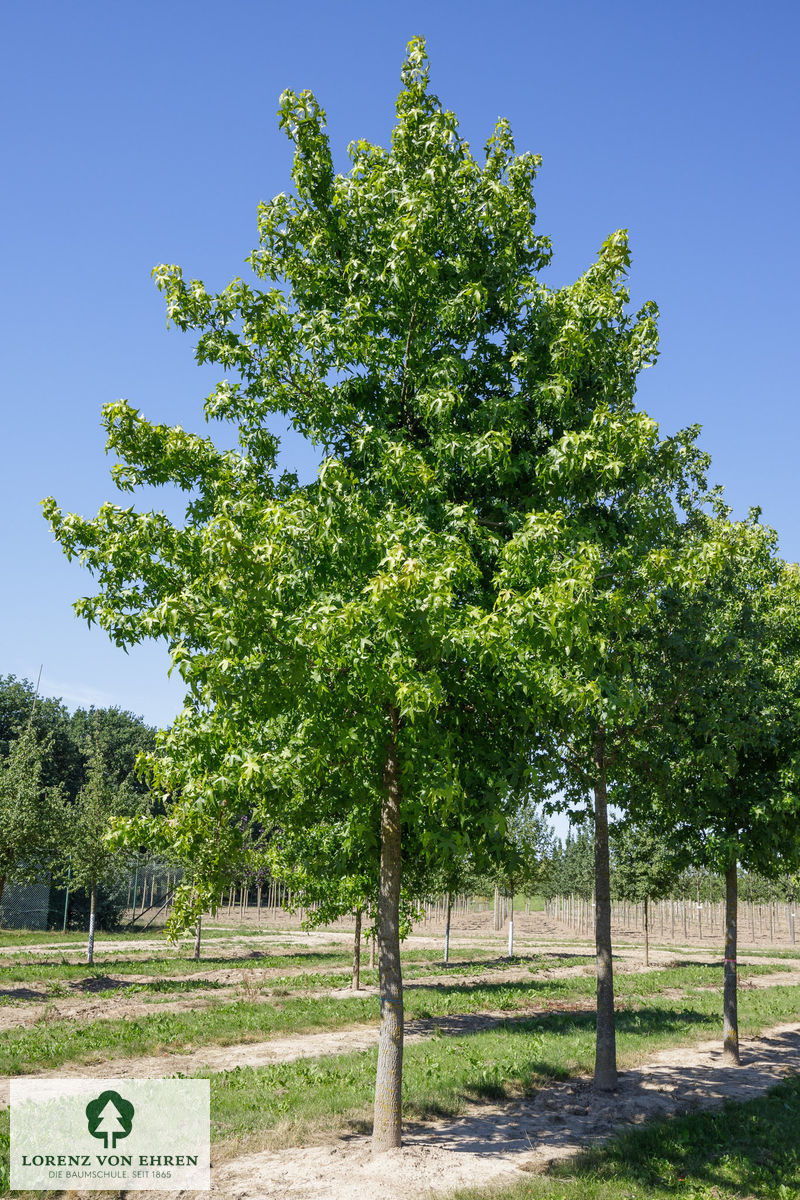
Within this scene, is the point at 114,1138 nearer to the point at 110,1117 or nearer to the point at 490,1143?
the point at 110,1117

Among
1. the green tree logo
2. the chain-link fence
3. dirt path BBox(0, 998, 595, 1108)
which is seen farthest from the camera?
the chain-link fence

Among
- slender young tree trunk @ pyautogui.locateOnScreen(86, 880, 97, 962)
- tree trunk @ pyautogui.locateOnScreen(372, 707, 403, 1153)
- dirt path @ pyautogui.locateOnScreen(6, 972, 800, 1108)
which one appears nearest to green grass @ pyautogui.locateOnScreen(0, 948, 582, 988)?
slender young tree trunk @ pyautogui.locateOnScreen(86, 880, 97, 962)

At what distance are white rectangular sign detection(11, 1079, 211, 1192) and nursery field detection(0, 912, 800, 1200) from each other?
0.34 m

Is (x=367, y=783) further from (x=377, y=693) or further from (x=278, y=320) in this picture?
(x=278, y=320)

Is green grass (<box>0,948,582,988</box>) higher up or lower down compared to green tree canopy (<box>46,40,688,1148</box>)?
lower down

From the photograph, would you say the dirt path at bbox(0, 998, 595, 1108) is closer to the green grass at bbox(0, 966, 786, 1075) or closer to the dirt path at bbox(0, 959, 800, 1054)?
the green grass at bbox(0, 966, 786, 1075)

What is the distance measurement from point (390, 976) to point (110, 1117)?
149 inches

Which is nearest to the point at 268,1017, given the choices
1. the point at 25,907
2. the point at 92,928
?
the point at 92,928

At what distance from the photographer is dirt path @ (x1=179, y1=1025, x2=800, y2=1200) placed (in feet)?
24.7

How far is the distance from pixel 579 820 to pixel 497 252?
9177 mm

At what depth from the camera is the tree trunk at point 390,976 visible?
827 centimetres

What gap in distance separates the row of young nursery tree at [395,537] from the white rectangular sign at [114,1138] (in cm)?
206

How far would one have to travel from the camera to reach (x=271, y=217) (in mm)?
9680

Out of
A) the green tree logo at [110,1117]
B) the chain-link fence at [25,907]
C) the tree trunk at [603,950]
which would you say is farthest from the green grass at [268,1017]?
the chain-link fence at [25,907]
